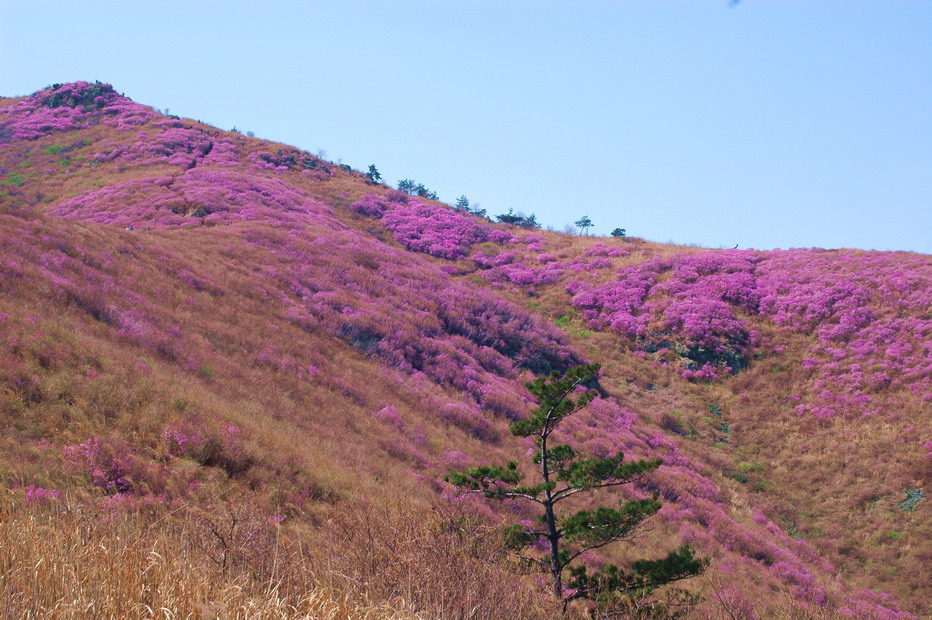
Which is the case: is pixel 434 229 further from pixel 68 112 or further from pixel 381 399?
pixel 68 112

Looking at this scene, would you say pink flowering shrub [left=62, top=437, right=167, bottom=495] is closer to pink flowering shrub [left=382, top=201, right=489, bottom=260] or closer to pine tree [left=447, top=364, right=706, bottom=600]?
pine tree [left=447, top=364, right=706, bottom=600]

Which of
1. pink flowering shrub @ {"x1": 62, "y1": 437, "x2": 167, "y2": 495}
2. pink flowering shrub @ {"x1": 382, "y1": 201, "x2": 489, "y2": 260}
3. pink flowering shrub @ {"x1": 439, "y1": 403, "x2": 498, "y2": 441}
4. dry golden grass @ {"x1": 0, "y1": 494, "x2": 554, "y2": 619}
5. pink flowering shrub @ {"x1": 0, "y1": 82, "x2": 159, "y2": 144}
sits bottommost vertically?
pink flowering shrub @ {"x1": 439, "y1": 403, "x2": 498, "y2": 441}

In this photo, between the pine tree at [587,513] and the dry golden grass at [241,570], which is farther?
the pine tree at [587,513]

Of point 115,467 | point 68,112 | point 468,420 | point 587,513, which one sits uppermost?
point 68,112

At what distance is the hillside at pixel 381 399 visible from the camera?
566 centimetres

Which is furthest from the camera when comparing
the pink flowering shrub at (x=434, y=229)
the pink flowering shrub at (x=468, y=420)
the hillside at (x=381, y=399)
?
the pink flowering shrub at (x=434, y=229)

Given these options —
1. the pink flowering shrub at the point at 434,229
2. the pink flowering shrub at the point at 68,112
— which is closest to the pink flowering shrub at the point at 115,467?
the pink flowering shrub at the point at 434,229

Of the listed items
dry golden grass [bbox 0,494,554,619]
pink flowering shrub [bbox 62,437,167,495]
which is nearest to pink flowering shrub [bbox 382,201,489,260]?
pink flowering shrub [bbox 62,437,167,495]

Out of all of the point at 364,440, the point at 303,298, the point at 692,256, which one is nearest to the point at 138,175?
the point at 303,298

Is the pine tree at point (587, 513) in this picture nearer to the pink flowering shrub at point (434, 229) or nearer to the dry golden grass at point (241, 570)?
the dry golden grass at point (241, 570)

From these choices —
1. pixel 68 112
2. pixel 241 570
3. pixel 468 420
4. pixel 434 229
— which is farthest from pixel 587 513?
pixel 68 112

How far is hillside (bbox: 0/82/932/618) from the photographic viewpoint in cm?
566

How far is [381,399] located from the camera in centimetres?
1770

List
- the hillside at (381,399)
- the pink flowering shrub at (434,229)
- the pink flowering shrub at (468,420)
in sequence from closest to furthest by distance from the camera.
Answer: the hillside at (381,399), the pink flowering shrub at (468,420), the pink flowering shrub at (434,229)
